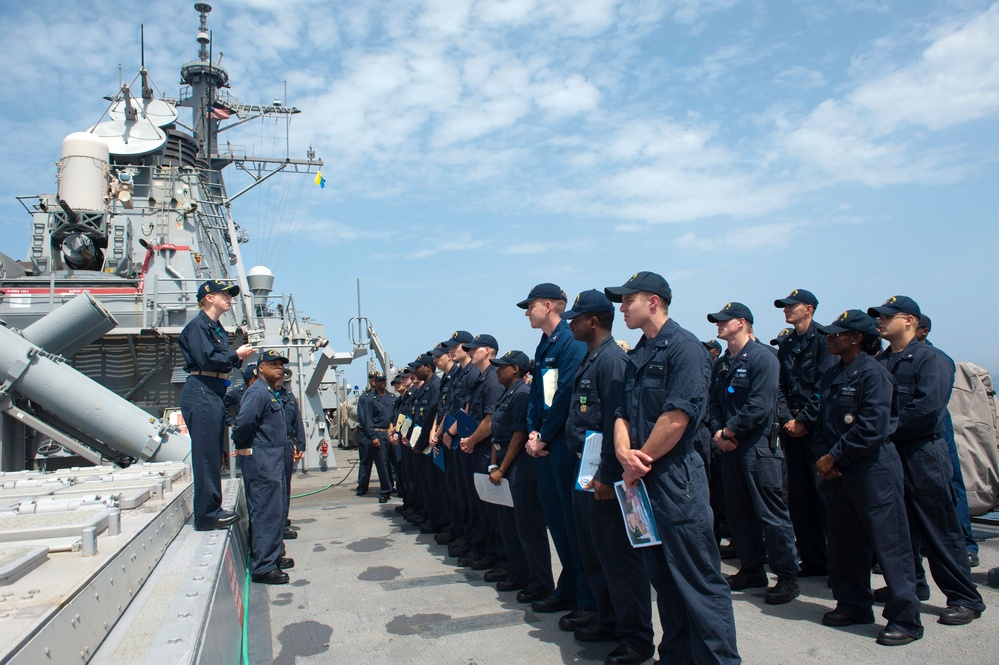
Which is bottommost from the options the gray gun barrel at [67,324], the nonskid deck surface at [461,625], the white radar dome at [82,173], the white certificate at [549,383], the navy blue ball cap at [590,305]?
the nonskid deck surface at [461,625]

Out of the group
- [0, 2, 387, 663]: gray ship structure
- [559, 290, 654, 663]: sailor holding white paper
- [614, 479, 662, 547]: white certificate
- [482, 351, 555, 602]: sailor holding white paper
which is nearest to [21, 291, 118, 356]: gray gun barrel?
[0, 2, 387, 663]: gray ship structure

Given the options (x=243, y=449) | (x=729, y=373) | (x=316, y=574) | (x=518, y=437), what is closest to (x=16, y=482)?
(x=243, y=449)

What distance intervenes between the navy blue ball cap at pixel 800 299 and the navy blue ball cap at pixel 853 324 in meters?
0.96

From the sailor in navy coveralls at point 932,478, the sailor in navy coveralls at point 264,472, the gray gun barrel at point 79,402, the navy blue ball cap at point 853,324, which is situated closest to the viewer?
the sailor in navy coveralls at point 932,478

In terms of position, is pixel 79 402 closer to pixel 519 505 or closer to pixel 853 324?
pixel 519 505

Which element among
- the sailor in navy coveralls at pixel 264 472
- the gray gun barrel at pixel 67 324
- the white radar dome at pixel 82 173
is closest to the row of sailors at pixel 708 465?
the sailor in navy coveralls at pixel 264 472

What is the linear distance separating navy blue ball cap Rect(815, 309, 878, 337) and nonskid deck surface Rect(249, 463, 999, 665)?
1.65 meters

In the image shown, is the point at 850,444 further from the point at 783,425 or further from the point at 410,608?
the point at 410,608

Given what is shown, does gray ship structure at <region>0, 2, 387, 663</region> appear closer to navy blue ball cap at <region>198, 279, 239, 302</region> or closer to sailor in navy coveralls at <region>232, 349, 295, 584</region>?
sailor in navy coveralls at <region>232, 349, 295, 584</region>

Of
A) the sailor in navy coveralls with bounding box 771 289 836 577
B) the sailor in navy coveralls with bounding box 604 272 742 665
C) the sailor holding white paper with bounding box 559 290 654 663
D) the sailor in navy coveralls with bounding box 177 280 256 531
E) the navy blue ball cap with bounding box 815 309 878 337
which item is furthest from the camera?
the sailor in navy coveralls with bounding box 771 289 836 577

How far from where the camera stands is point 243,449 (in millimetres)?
5250

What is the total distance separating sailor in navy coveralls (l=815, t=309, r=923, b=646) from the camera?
3.50 meters

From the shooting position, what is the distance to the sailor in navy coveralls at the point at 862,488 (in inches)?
138

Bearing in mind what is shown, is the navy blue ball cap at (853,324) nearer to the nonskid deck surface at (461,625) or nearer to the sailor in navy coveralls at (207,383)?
the nonskid deck surface at (461,625)
